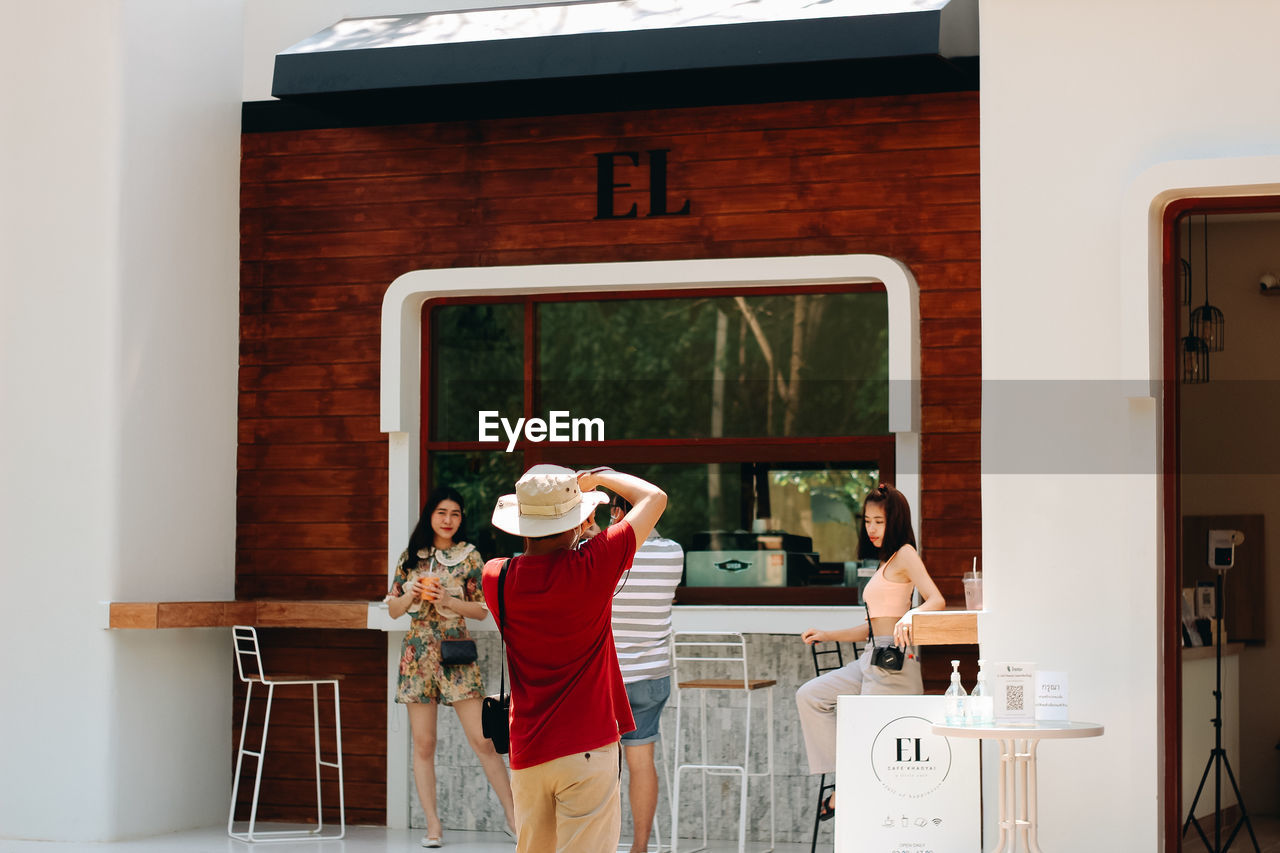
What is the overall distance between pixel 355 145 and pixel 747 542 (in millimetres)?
2949

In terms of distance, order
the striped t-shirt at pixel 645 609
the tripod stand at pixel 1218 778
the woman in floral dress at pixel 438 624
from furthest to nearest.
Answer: the woman in floral dress at pixel 438 624 < the striped t-shirt at pixel 645 609 < the tripod stand at pixel 1218 778

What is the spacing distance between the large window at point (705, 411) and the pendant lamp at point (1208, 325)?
154 centimetres

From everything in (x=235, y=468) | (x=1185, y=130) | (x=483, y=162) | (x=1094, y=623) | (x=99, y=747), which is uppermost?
(x=483, y=162)

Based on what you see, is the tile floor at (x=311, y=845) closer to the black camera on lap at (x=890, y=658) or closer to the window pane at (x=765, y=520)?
the window pane at (x=765, y=520)

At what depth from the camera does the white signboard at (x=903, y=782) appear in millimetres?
4965

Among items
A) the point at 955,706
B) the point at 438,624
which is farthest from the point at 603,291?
the point at 955,706

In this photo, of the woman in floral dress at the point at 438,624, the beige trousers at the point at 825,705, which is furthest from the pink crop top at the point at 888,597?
the woman in floral dress at the point at 438,624

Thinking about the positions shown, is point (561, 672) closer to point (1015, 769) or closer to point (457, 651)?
point (1015, 769)

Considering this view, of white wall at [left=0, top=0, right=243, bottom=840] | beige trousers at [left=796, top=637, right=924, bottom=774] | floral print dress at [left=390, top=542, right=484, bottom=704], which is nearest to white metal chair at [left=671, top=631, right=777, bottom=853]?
beige trousers at [left=796, top=637, right=924, bottom=774]

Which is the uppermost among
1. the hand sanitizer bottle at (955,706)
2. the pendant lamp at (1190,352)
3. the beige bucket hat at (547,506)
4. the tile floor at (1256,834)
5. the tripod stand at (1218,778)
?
the pendant lamp at (1190,352)

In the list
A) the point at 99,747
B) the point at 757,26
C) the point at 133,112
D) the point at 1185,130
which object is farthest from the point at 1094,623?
the point at 133,112

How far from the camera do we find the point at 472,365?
8133 mm

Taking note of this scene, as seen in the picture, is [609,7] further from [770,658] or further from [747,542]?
[770,658]

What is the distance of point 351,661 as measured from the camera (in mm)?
8023
